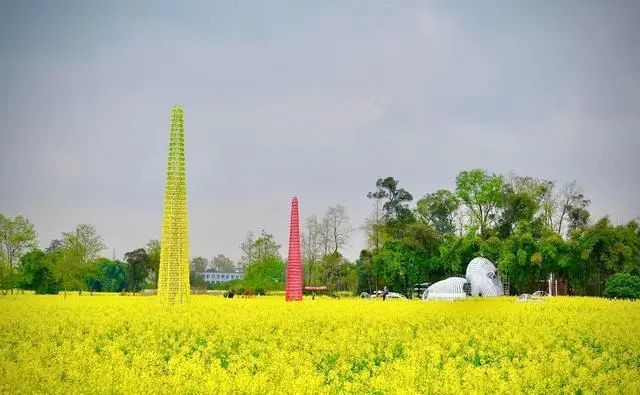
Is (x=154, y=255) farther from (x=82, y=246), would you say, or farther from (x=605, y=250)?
(x=605, y=250)

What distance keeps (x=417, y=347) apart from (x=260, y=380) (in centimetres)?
849

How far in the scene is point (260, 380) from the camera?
1188 cm

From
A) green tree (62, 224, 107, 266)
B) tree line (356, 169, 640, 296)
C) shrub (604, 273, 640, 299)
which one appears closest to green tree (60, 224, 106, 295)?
green tree (62, 224, 107, 266)

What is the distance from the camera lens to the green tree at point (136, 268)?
271 ft

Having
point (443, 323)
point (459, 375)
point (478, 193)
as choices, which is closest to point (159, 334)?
point (443, 323)

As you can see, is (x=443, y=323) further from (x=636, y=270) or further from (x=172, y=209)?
(x=636, y=270)

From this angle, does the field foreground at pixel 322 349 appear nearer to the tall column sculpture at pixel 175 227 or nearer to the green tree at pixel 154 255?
the tall column sculpture at pixel 175 227

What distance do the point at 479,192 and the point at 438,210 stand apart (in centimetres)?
847

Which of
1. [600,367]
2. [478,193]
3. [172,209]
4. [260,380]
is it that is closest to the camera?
[260,380]

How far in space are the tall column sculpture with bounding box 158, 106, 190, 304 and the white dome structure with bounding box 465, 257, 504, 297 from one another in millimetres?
27210

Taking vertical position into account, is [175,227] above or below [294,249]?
above

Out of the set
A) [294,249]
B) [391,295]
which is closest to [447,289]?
[391,295]

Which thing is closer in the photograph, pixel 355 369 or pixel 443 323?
pixel 355 369

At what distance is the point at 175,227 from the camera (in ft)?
113
